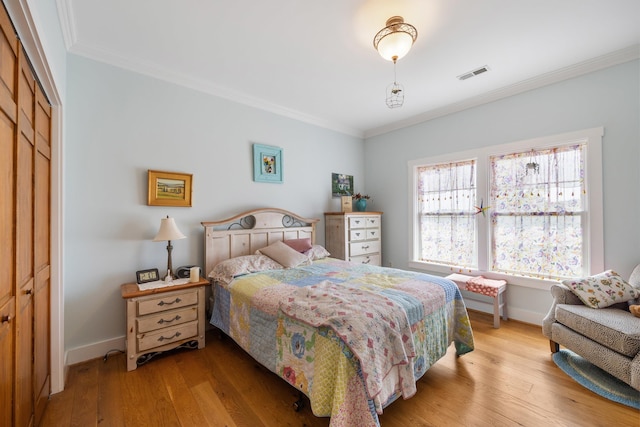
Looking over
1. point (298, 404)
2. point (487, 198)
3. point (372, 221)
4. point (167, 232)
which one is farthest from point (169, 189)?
point (487, 198)

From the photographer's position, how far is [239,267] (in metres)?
2.67

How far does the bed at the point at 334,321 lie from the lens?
1399 millimetres

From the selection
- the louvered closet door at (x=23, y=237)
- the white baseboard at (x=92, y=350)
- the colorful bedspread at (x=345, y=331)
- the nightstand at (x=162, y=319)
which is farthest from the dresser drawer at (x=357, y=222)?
the louvered closet door at (x=23, y=237)

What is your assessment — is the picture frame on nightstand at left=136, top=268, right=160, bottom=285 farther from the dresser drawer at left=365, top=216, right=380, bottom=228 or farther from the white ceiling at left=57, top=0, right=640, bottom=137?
the dresser drawer at left=365, top=216, right=380, bottom=228

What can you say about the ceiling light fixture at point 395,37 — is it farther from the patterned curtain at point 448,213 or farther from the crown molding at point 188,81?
the patterned curtain at point 448,213

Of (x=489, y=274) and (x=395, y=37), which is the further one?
(x=489, y=274)

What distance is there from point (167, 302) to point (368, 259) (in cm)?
276

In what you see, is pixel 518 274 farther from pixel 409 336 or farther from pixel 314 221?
pixel 314 221

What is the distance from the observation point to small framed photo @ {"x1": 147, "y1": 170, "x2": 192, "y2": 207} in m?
2.61

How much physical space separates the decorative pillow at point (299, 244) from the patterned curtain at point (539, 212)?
2.36m

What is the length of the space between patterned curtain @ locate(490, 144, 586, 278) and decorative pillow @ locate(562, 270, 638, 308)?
0.57 m

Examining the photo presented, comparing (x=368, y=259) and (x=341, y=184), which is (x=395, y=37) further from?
(x=368, y=259)

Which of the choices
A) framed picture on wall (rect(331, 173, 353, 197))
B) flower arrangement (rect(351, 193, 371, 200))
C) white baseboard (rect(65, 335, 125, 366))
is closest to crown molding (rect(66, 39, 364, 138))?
framed picture on wall (rect(331, 173, 353, 197))

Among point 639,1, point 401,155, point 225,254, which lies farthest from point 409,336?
point 401,155
